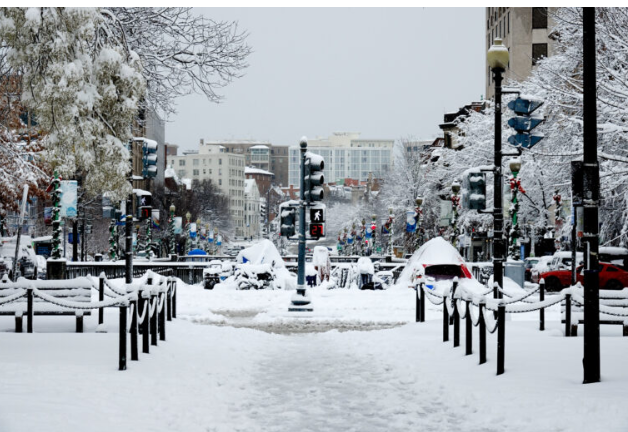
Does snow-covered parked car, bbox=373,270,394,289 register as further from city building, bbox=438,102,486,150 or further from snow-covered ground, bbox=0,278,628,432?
city building, bbox=438,102,486,150

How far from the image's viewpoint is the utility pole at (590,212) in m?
9.82

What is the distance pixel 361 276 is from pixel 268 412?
903 inches

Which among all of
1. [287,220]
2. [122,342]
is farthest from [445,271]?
[122,342]

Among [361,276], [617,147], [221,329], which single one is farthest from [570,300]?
[617,147]

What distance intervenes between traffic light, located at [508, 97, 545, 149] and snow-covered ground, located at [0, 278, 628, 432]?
364cm

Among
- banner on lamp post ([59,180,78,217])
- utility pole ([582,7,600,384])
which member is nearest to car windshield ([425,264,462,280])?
banner on lamp post ([59,180,78,217])

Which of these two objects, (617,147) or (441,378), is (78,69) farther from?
(617,147)

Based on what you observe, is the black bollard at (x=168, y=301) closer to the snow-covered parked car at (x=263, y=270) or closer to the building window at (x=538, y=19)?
the snow-covered parked car at (x=263, y=270)

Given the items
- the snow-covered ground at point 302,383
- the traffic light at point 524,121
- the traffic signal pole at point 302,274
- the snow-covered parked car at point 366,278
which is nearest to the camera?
the snow-covered ground at point 302,383

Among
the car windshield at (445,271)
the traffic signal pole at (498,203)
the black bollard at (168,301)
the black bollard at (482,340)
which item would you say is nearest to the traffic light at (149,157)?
the black bollard at (168,301)

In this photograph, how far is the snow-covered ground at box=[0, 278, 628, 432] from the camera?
838cm

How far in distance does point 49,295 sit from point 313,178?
352 inches

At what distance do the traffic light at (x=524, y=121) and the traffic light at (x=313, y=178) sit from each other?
6.97 metres

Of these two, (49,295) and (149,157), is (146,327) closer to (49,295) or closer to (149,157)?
(49,295)
